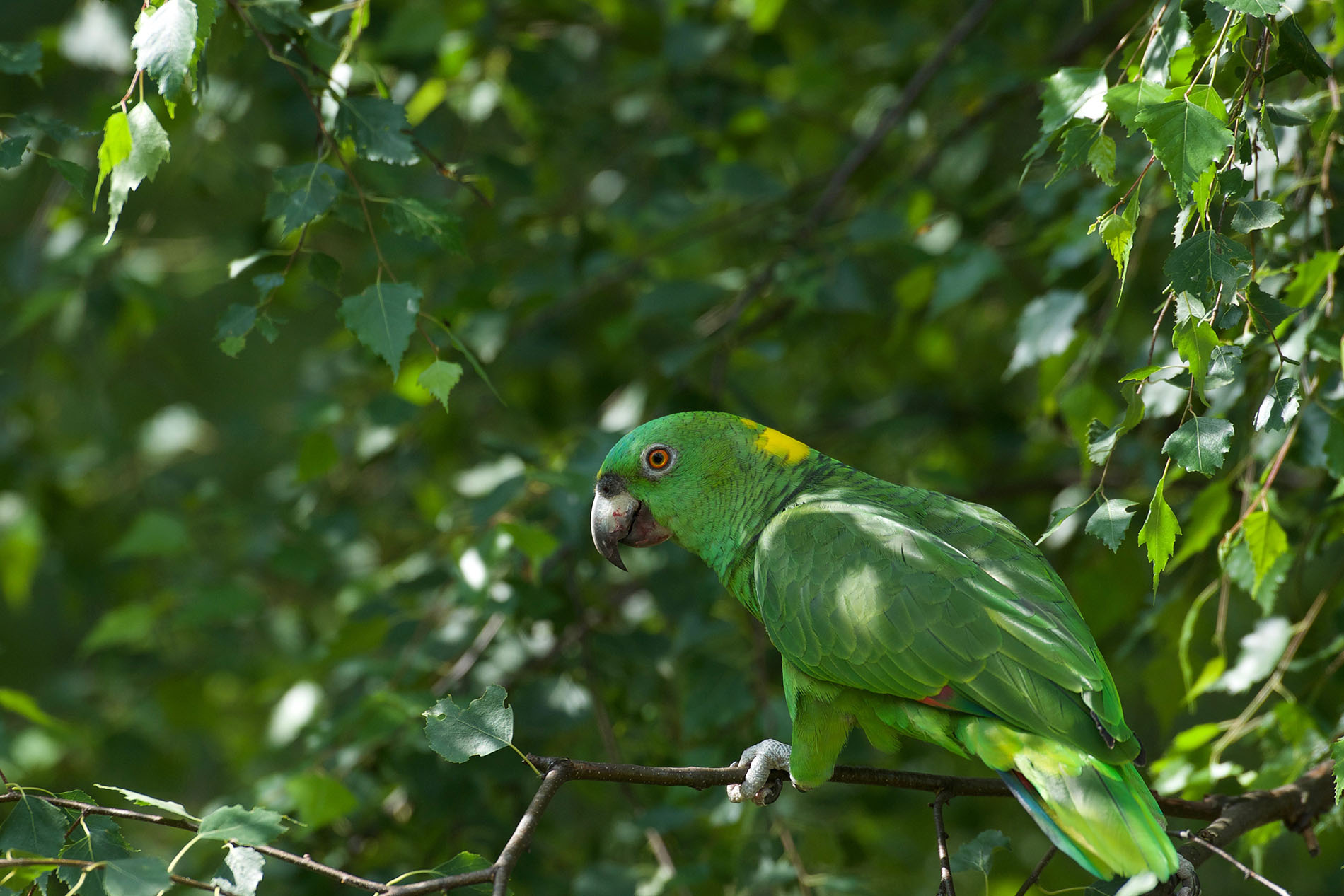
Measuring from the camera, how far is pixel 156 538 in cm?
404

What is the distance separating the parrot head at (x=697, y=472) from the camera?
2.77 meters

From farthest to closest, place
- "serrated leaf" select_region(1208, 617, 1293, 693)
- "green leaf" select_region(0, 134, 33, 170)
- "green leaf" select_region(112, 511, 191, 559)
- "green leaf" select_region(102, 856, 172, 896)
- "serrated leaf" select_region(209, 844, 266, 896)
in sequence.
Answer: "green leaf" select_region(112, 511, 191, 559), "serrated leaf" select_region(1208, 617, 1293, 693), "green leaf" select_region(0, 134, 33, 170), "serrated leaf" select_region(209, 844, 266, 896), "green leaf" select_region(102, 856, 172, 896)

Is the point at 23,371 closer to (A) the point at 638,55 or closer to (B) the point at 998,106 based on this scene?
(A) the point at 638,55

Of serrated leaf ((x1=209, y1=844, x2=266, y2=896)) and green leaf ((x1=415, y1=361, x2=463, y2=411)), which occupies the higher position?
green leaf ((x1=415, y1=361, x2=463, y2=411))

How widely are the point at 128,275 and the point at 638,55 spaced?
2335 mm

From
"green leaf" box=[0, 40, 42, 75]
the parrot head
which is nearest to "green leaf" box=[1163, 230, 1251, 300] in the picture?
the parrot head

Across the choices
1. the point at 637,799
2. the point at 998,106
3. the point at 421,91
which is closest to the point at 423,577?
the point at 637,799

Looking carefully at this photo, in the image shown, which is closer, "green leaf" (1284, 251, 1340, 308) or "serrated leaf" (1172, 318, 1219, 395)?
"serrated leaf" (1172, 318, 1219, 395)

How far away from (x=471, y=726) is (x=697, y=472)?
1.12 m

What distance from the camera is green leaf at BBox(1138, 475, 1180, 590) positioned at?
1771 mm

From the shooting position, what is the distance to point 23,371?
16.1 feet

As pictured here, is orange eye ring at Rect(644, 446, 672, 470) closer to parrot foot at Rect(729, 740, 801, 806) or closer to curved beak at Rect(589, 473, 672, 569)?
curved beak at Rect(589, 473, 672, 569)

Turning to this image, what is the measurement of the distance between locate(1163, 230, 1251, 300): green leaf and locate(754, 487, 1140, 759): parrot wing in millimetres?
756

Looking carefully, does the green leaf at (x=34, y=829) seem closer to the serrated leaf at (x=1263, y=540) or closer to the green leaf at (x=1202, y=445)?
the green leaf at (x=1202, y=445)
